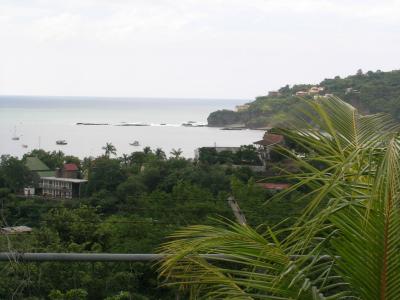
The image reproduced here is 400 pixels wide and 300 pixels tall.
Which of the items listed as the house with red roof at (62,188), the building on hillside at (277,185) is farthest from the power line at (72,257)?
the house with red roof at (62,188)

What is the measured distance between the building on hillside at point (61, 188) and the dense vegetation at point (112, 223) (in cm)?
51

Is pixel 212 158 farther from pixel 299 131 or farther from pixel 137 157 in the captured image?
pixel 299 131

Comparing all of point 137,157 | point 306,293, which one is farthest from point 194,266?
point 137,157

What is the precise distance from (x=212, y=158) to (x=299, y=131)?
18.4 m

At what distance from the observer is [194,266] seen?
144 cm

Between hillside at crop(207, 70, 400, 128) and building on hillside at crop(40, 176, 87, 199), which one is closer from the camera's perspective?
hillside at crop(207, 70, 400, 128)

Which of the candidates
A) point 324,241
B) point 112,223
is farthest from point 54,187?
point 324,241

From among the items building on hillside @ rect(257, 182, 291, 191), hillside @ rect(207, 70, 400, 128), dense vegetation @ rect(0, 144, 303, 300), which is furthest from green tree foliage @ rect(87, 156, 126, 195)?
building on hillside @ rect(257, 182, 291, 191)

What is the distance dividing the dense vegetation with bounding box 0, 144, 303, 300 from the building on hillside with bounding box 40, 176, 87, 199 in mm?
511

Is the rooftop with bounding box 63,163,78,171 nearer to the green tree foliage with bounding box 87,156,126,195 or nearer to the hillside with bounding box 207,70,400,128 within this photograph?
the green tree foliage with bounding box 87,156,126,195

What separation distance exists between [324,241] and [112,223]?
214 inches

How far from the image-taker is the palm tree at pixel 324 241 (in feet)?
4.01

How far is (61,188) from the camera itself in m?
17.2

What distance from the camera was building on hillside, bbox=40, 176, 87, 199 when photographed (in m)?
16.0
